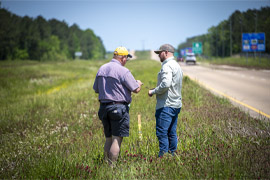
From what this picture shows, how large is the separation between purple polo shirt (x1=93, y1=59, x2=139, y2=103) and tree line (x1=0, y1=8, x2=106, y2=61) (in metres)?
79.1

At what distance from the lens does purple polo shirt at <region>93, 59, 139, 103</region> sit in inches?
168

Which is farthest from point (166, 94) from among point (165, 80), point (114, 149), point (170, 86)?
point (114, 149)

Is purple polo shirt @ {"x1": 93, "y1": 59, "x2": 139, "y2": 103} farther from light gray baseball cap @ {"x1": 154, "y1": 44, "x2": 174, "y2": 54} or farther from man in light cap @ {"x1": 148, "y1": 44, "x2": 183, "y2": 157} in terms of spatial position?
light gray baseball cap @ {"x1": 154, "y1": 44, "x2": 174, "y2": 54}

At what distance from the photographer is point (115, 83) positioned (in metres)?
4.30

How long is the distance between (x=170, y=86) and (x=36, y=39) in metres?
94.8

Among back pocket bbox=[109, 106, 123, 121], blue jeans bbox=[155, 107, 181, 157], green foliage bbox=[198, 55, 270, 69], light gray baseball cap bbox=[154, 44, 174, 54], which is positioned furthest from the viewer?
green foliage bbox=[198, 55, 270, 69]

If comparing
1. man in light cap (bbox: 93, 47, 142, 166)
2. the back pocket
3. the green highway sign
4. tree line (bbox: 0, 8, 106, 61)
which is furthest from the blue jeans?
tree line (bbox: 0, 8, 106, 61)

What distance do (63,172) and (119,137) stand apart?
101cm

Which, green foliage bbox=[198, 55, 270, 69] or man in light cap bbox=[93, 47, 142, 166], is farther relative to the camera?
green foliage bbox=[198, 55, 270, 69]

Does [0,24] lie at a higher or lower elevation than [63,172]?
higher

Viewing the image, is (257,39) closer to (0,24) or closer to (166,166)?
(166,166)

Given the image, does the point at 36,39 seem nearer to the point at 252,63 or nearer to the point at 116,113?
the point at 252,63

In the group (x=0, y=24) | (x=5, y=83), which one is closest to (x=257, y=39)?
(x=5, y=83)

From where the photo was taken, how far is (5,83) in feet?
88.7
